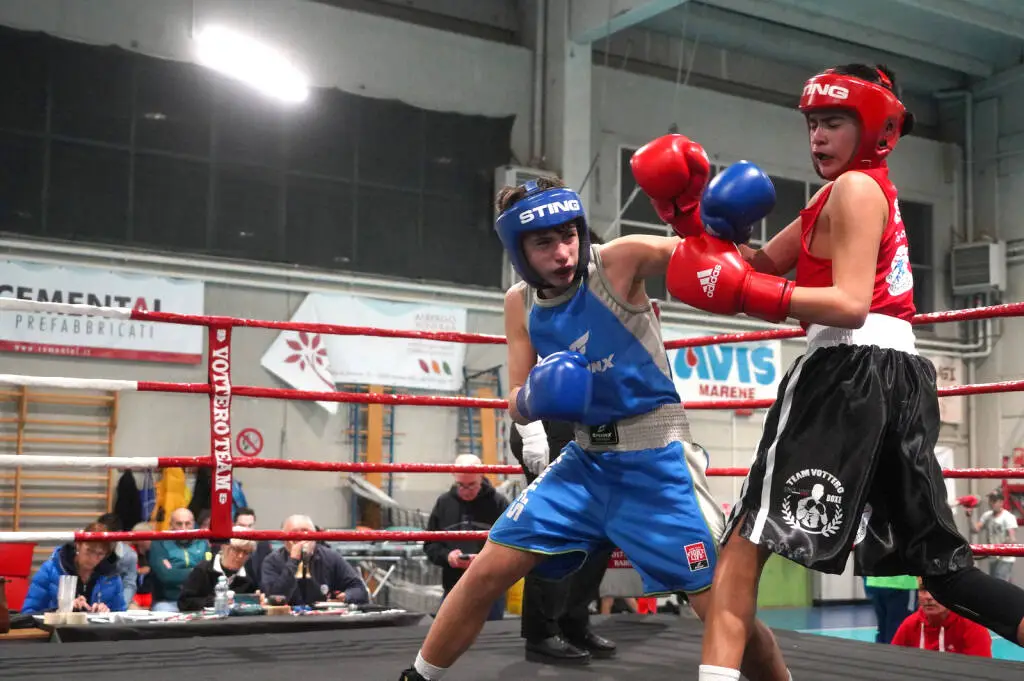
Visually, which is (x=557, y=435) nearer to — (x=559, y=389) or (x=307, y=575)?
(x=559, y=389)

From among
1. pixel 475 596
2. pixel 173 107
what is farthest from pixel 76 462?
pixel 173 107

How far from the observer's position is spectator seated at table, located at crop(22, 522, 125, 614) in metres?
4.59

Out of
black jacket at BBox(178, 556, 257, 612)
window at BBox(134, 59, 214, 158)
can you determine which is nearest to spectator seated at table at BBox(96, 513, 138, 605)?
black jacket at BBox(178, 556, 257, 612)

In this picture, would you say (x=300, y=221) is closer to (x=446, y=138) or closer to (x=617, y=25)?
(x=446, y=138)

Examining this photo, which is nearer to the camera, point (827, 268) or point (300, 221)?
point (827, 268)

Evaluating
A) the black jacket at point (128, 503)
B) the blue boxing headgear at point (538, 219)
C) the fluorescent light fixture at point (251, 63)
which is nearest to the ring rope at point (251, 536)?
the blue boxing headgear at point (538, 219)

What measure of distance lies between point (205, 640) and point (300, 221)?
20.7ft

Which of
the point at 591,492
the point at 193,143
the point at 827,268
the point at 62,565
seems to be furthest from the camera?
the point at 193,143

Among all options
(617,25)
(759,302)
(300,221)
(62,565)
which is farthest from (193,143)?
(759,302)

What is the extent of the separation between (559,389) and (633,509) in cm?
34

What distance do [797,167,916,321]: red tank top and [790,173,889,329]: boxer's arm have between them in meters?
0.05

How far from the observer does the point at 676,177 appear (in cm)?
198

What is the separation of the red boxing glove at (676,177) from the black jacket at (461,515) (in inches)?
112

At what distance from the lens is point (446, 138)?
32.0 feet
